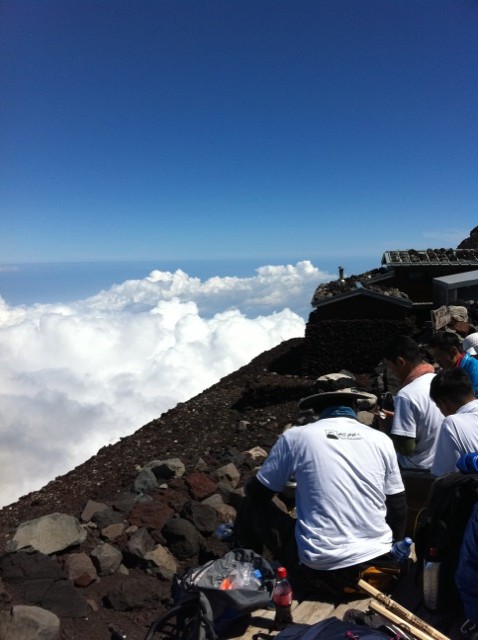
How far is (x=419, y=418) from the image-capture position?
195 inches

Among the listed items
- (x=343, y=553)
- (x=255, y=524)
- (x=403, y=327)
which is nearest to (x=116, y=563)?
(x=255, y=524)

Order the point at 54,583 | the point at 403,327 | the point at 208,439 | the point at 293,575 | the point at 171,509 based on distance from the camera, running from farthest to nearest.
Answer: the point at 403,327 < the point at 208,439 < the point at 171,509 < the point at 54,583 < the point at 293,575

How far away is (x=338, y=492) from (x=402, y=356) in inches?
86.5

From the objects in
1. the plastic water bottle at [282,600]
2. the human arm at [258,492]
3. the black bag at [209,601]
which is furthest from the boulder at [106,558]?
the plastic water bottle at [282,600]

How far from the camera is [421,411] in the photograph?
4.93 metres

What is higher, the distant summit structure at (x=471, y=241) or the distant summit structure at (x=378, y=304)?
the distant summit structure at (x=471, y=241)

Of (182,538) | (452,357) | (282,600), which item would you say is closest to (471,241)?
(452,357)

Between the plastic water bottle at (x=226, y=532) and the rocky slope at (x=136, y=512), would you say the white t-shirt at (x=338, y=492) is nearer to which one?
the plastic water bottle at (x=226, y=532)

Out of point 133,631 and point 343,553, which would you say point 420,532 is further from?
point 133,631

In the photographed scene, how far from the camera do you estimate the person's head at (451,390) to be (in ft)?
13.4

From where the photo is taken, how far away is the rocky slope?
5.11m

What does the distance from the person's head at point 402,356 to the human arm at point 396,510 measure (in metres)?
1.72

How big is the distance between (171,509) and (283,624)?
390 cm

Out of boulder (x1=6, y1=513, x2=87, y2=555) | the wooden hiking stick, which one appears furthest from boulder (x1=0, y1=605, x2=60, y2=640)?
the wooden hiking stick
